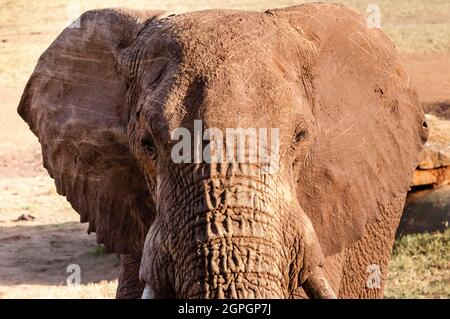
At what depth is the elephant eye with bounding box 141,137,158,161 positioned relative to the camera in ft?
13.5

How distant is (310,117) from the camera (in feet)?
13.8

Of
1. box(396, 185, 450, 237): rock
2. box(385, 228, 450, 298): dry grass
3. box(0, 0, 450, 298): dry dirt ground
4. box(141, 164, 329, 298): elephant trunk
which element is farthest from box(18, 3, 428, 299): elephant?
box(396, 185, 450, 237): rock

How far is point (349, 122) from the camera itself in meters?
4.58

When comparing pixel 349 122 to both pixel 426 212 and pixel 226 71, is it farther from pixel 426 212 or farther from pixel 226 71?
pixel 426 212

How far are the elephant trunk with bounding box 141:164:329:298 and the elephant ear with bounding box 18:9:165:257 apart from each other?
745mm

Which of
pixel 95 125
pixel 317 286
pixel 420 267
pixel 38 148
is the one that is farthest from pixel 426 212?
pixel 38 148

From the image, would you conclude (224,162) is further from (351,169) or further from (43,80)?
(43,80)

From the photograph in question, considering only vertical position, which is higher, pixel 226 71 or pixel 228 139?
pixel 226 71

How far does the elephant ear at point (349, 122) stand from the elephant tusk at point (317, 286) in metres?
0.42

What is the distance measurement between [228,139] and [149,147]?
0.44 metres

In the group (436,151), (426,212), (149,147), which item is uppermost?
(149,147)

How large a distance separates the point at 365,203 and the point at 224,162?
1100mm

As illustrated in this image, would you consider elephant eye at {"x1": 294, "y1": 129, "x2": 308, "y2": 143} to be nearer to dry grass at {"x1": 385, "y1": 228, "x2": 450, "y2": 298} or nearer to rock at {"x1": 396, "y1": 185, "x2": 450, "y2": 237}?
dry grass at {"x1": 385, "y1": 228, "x2": 450, "y2": 298}
